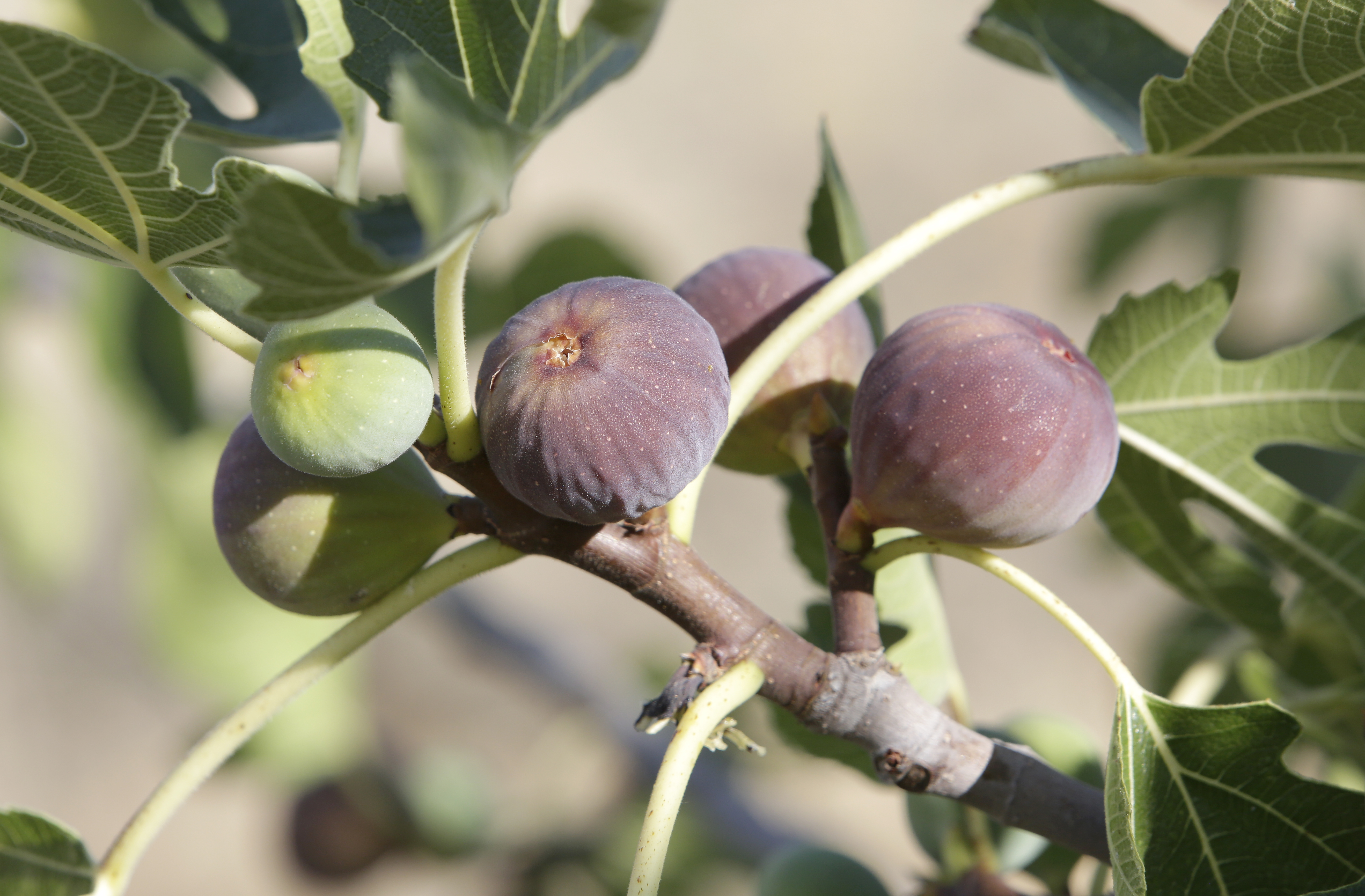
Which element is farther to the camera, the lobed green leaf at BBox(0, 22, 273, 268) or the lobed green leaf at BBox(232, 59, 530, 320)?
the lobed green leaf at BBox(0, 22, 273, 268)

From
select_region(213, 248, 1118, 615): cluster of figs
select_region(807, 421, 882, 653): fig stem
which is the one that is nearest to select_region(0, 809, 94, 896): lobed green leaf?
select_region(213, 248, 1118, 615): cluster of figs

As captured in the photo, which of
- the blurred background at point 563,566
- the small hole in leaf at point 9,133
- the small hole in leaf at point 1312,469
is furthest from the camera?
the blurred background at point 563,566

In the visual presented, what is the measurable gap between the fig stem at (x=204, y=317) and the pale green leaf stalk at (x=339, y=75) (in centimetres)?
13

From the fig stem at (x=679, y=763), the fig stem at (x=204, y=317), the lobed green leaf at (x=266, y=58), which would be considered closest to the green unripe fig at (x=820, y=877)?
the fig stem at (x=679, y=763)

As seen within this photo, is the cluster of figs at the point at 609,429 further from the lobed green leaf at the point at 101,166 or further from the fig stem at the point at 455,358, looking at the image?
the lobed green leaf at the point at 101,166

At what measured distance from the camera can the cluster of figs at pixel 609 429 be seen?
0.66 m

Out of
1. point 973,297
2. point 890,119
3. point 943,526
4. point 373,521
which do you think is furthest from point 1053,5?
point 890,119

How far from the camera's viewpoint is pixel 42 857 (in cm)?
87

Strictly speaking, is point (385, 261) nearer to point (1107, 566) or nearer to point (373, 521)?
point (373, 521)

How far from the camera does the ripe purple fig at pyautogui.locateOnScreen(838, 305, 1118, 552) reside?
0.76m

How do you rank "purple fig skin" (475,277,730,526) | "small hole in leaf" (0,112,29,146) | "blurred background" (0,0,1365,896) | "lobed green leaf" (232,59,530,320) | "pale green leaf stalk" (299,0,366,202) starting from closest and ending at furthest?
"lobed green leaf" (232,59,530,320)
"purple fig skin" (475,277,730,526)
"pale green leaf stalk" (299,0,366,202)
"small hole in leaf" (0,112,29,146)
"blurred background" (0,0,1365,896)

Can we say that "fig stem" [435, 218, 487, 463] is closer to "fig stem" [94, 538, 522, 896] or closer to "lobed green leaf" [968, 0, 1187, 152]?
"fig stem" [94, 538, 522, 896]

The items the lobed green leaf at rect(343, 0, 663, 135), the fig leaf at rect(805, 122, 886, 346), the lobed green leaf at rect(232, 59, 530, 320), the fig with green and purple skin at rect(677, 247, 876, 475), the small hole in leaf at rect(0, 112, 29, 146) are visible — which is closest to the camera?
the lobed green leaf at rect(232, 59, 530, 320)

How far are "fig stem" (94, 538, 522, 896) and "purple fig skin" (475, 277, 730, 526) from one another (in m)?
0.11
